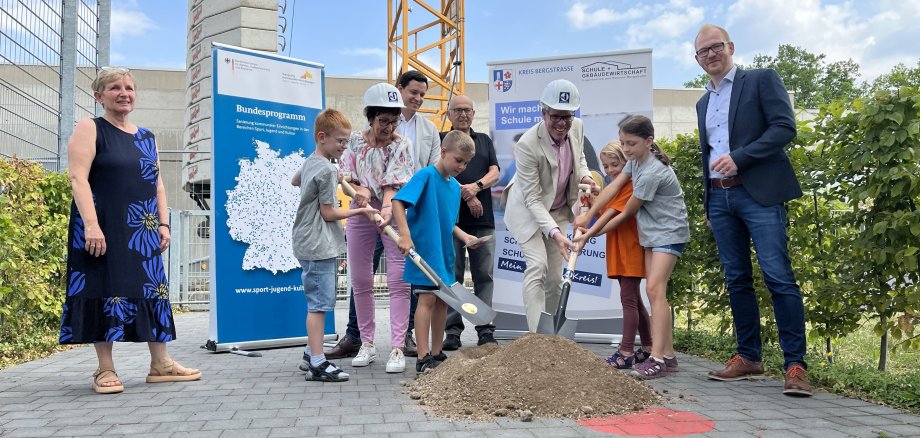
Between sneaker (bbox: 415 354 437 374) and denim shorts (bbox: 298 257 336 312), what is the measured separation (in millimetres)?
670

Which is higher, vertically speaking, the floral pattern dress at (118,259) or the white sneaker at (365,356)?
the floral pattern dress at (118,259)

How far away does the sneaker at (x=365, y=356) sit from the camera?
187 inches

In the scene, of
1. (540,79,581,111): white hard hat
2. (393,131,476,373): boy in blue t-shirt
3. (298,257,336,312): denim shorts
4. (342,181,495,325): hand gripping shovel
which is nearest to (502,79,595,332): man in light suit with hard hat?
(540,79,581,111): white hard hat

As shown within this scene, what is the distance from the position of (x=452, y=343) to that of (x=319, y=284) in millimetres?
1565

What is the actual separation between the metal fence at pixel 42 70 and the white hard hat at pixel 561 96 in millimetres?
4524

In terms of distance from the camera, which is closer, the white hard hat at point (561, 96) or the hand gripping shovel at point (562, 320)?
the hand gripping shovel at point (562, 320)

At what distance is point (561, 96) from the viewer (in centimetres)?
454

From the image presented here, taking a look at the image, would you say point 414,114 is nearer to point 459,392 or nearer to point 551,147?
point 551,147

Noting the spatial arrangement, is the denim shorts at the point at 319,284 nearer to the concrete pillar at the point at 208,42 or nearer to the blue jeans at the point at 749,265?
the blue jeans at the point at 749,265

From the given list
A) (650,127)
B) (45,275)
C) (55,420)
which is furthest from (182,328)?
(650,127)

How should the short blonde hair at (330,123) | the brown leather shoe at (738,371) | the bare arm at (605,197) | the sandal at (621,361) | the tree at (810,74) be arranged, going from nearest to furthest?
the brown leather shoe at (738,371) → the short blonde hair at (330,123) → the sandal at (621,361) → the bare arm at (605,197) → the tree at (810,74)

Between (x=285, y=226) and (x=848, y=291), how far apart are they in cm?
422

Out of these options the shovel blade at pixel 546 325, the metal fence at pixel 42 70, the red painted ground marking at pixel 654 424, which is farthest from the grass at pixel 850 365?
the metal fence at pixel 42 70

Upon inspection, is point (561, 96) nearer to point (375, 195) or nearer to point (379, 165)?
point (379, 165)
